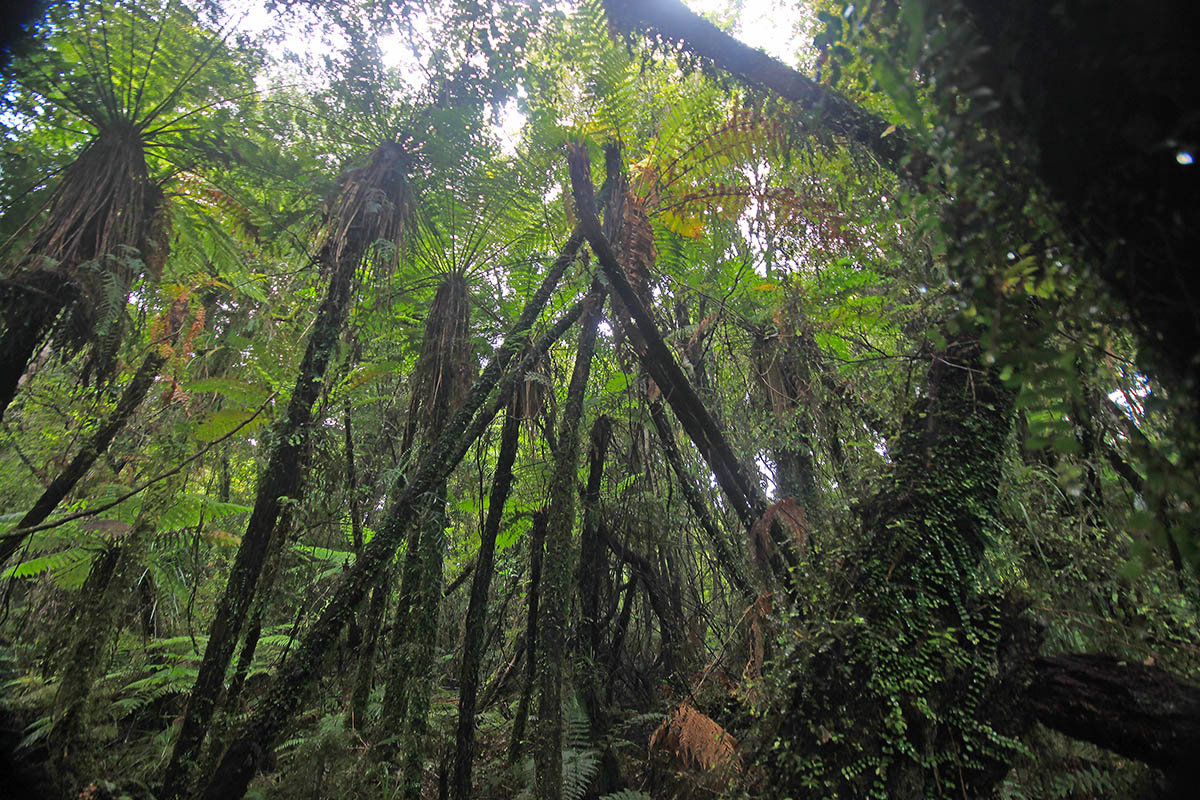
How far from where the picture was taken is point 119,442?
4.79 meters

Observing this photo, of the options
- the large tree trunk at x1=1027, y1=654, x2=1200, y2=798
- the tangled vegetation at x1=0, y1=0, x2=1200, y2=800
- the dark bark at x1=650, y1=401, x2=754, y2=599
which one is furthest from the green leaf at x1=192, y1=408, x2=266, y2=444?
the large tree trunk at x1=1027, y1=654, x2=1200, y2=798

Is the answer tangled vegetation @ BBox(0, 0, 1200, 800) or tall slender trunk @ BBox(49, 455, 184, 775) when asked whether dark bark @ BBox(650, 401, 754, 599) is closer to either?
tangled vegetation @ BBox(0, 0, 1200, 800)

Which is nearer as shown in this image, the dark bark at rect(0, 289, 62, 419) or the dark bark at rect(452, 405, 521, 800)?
the dark bark at rect(0, 289, 62, 419)

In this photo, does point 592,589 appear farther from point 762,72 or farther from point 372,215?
point 762,72

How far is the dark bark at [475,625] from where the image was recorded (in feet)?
11.7

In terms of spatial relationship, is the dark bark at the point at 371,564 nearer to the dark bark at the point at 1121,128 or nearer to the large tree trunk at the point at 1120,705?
the large tree trunk at the point at 1120,705

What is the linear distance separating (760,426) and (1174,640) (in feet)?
8.84

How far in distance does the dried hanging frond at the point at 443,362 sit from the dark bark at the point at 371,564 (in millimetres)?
299

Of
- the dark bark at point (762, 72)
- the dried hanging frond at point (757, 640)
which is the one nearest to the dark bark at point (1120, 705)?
the dried hanging frond at point (757, 640)

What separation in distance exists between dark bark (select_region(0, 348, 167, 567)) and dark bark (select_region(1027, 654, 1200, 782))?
5.92 meters

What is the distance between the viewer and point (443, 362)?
4.30 m

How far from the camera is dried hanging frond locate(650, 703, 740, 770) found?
288 cm

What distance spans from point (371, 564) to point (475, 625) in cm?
117

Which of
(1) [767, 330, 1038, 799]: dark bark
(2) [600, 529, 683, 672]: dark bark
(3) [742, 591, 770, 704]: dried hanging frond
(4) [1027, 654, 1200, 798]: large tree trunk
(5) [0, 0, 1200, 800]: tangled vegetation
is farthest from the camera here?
(2) [600, 529, 683, 672]: dark bark
